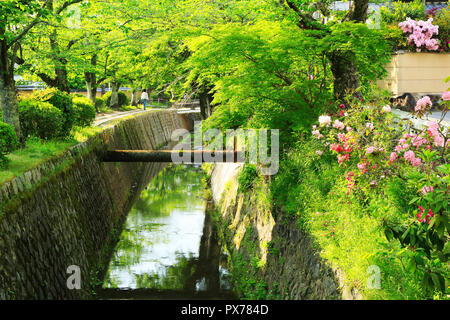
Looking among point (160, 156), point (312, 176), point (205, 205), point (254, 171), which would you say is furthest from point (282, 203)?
point (205, 205)

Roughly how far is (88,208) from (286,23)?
7.87 meters

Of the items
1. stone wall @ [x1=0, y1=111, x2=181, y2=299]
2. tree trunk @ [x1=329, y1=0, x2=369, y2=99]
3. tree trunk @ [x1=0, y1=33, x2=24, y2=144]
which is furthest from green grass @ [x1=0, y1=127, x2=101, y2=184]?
tree trunk @ [x1=329, y1=0, x2=369, y2=99]

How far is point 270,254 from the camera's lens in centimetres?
1110

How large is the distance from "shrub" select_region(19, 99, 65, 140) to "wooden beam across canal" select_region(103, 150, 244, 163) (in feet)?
7.75

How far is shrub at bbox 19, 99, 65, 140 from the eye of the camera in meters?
14.3

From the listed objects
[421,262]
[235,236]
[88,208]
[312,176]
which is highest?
[421,262]

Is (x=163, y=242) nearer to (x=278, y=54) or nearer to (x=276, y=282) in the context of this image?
(x=276, y=282)

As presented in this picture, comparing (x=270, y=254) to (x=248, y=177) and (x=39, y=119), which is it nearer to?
(x=248, y=177)

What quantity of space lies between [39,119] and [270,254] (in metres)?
8.24

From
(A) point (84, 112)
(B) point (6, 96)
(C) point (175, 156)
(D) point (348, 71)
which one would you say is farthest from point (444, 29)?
(B) point (6, 96)

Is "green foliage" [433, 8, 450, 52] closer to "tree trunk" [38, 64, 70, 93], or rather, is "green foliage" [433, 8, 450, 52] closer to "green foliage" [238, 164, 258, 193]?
"green foliage" [238, 164, 258, 193]

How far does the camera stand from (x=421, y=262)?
203 inches

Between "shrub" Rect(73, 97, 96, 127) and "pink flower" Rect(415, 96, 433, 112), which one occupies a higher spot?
"pink flower" Rect(415, 96, 433, 112)

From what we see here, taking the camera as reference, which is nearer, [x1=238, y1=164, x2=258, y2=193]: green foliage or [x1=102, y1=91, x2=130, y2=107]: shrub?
[x1=238, y1=164, x2=258, y2=193]: green foliage
